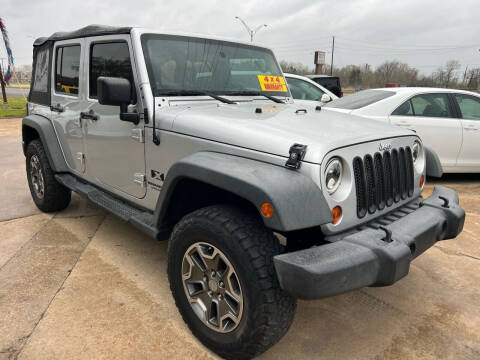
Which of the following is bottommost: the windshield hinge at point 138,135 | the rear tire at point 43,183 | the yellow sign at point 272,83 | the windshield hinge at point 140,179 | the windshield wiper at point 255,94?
the rear tire at point 43,183

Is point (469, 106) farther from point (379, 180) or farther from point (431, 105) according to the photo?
point (379, 180)

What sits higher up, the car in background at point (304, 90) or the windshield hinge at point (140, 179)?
the car in background at point (304, 90)

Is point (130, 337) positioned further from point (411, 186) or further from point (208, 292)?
point (411, 186)

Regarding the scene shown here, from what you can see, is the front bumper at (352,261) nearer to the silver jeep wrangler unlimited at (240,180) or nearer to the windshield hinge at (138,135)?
the silver jeep wrangler unlimited at (240,180)

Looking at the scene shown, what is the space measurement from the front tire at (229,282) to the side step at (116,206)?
394 mm

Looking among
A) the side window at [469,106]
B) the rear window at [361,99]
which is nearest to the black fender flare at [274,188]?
the rear window at [361,99]

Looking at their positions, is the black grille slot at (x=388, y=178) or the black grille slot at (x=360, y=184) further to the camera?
the black grille slot at (x=388, y=178)

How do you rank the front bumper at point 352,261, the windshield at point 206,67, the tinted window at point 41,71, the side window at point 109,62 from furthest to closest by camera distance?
1. the tinted window at point 41,71
2. the side window at point 109,62
3. the windshield at point 206,67
4. the front bumper at point 352,261

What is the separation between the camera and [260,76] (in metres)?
3.57

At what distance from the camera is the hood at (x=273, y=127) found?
2.13 m

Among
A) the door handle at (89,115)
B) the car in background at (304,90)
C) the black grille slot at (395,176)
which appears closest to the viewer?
the black grille slot at (395,176)

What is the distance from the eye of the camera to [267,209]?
73.4 inches

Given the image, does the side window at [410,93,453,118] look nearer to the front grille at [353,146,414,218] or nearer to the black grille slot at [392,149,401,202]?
the front grille at [353,146,414,218]

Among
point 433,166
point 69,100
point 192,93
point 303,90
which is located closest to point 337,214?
point 433,166
